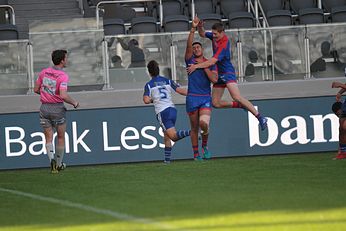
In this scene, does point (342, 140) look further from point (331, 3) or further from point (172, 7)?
point (331, 3)

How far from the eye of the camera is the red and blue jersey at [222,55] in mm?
18328

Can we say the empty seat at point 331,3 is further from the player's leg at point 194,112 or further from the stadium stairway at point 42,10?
the player's leg at point 194,112

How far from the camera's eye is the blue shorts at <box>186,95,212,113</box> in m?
18.6

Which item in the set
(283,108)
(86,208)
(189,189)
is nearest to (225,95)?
(283,108)

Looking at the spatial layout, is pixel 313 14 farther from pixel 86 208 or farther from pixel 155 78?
pixel 86 208

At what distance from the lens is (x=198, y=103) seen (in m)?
18.6

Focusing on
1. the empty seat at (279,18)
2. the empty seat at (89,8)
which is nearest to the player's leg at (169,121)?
the empty seat at (279,18)

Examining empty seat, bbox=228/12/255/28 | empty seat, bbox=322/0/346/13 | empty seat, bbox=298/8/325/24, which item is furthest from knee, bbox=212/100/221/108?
empty seat, bbox=322/0/346/13

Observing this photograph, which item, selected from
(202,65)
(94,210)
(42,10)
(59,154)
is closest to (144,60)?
(202,65)

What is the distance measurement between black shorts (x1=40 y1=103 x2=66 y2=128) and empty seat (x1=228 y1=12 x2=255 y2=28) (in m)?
8.71

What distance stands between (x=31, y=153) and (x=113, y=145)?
1.59m

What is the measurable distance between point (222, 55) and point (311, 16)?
26.7ft

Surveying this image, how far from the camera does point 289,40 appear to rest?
861 inches

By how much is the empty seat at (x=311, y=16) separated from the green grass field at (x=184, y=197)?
7.60m
